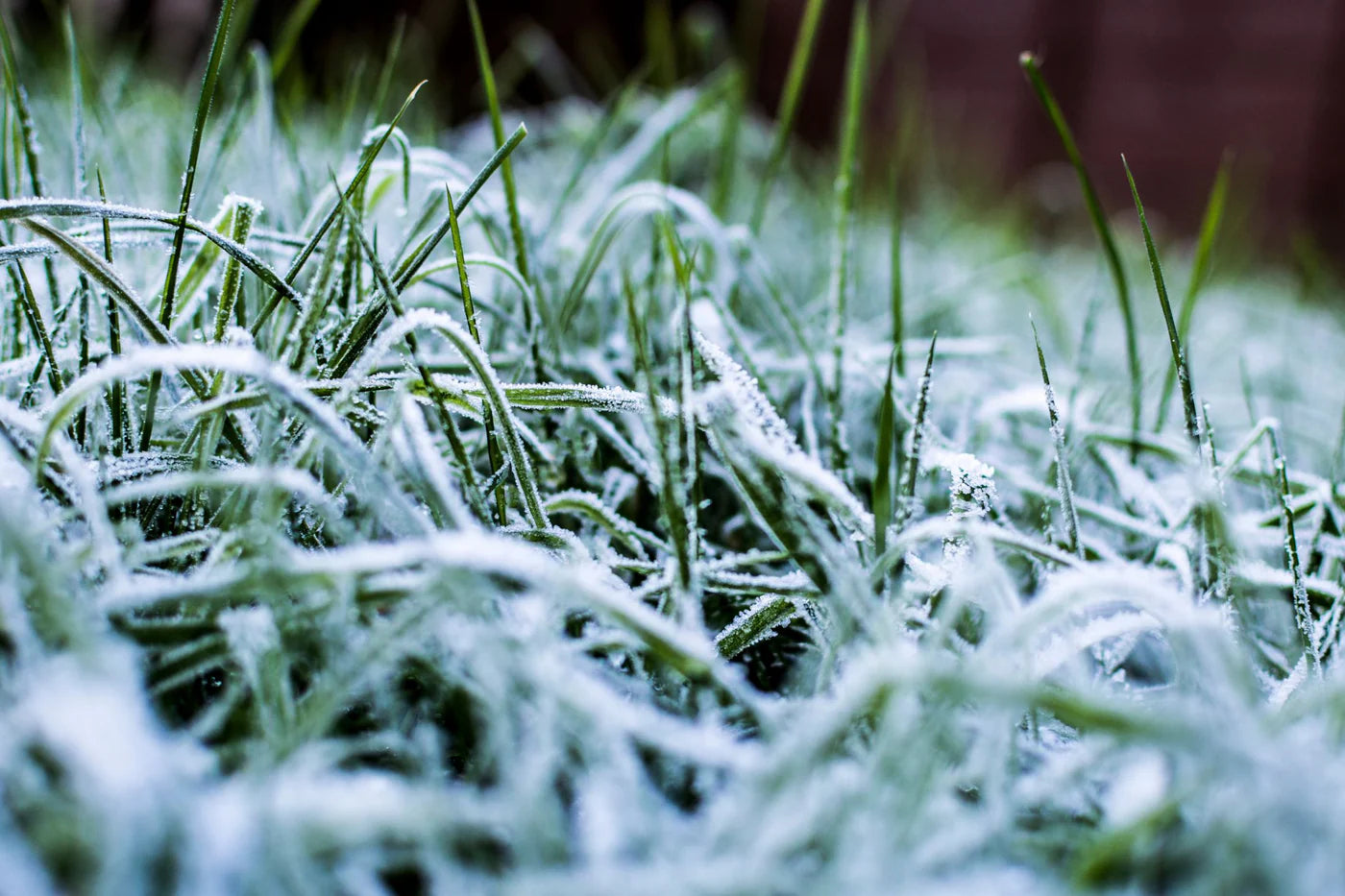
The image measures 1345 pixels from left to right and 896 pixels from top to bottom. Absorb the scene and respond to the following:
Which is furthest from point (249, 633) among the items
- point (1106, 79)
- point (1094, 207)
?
point (1106, 79)

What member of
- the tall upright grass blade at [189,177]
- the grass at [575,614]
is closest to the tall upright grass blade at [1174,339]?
the grass at [575,614]

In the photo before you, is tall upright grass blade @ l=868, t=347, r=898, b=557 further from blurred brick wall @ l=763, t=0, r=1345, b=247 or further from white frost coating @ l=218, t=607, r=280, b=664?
blurred brick wall @ l=763, t=0, r=1345, b=247

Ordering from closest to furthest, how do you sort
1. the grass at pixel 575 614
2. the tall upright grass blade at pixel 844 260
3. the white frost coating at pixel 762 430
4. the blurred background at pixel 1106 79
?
the grass at pixel 575 614 < the white frost coating at pixel 762 430 < the tall upright grass blade at pixel 844 260 < the blurred background at pixel 1106 79

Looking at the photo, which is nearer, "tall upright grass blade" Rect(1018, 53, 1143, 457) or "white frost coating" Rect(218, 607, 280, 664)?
"white frost coating" Rect(218, 607, 280, 664)

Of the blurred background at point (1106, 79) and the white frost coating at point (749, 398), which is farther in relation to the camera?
the blurred background at point (1106, 79)

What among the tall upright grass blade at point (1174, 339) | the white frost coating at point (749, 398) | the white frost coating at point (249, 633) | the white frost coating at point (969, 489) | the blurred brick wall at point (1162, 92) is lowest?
the white frost coating at point (249, 633)

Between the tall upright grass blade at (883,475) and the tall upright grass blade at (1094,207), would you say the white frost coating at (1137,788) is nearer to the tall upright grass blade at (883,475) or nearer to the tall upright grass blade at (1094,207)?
the tall upright grass blade at (883,475)

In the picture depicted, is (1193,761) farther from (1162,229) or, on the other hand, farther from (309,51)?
(1162,229)

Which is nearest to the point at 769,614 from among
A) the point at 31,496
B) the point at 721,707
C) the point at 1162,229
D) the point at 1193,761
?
the point at 721,707

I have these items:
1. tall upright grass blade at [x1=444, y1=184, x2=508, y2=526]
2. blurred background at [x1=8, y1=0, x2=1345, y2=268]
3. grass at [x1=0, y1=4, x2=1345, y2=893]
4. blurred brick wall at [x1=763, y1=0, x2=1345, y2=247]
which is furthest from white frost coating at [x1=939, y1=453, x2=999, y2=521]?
blurred brick wall at [x1=763, y1=0, x2=1345, y2=247]
